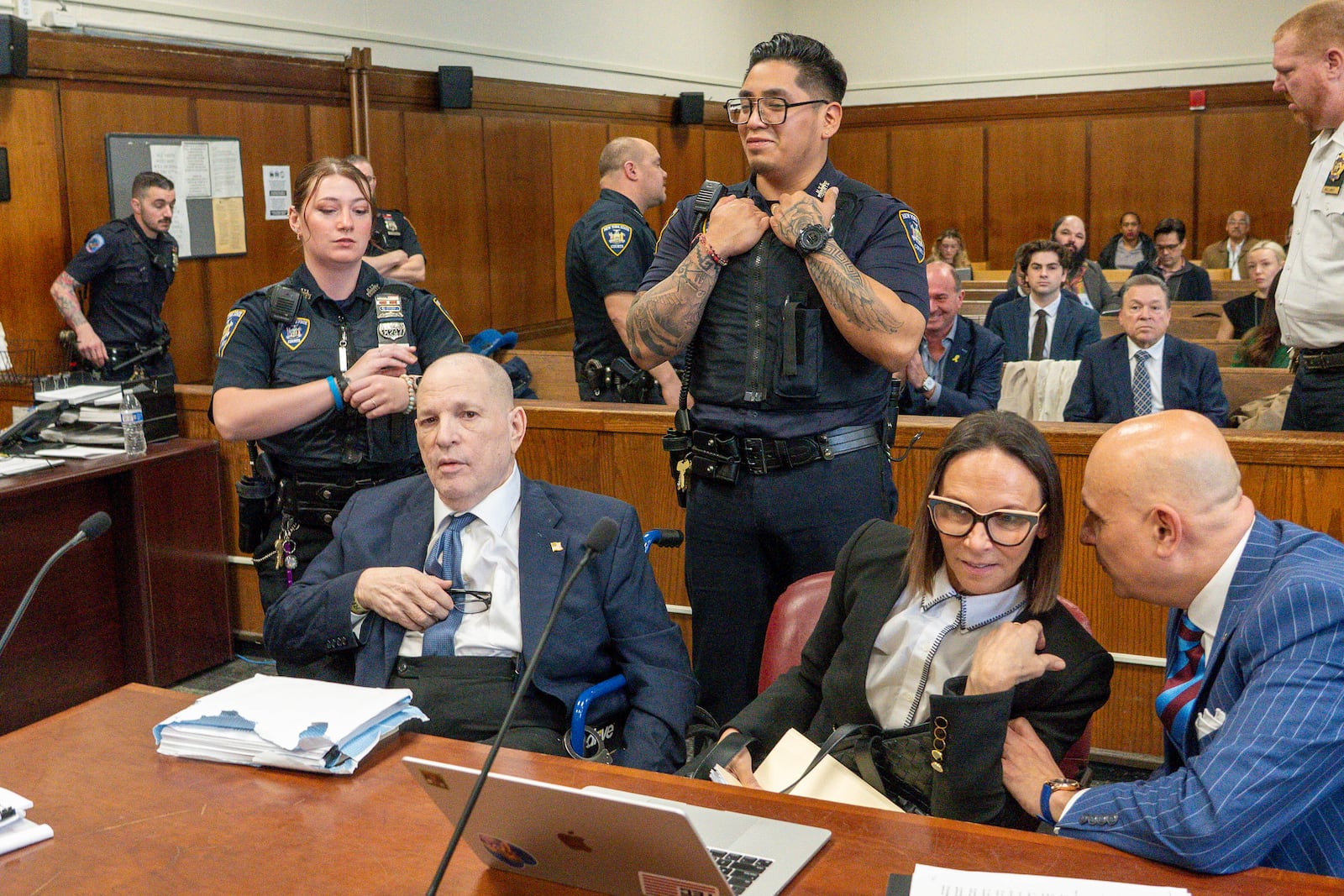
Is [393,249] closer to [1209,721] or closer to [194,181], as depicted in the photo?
[194,181]

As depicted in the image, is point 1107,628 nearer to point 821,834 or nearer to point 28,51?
point 821,834

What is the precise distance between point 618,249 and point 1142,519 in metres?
2.82

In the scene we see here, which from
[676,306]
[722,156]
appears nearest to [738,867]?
[676,306]

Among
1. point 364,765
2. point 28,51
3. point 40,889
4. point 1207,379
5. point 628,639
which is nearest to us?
point 40,889

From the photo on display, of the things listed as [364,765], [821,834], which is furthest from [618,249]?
[821,834]

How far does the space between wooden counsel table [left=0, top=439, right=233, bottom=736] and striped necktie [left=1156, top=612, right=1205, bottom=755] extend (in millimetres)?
3343

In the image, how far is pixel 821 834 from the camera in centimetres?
151

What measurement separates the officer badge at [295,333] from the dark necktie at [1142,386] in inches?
116

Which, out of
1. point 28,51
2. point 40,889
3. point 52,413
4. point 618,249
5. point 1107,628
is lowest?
point 1107,628

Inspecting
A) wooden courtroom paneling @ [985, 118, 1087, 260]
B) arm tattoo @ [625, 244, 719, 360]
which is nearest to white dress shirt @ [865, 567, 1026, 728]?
arm tattoo @ [625, 244, 719, 360]

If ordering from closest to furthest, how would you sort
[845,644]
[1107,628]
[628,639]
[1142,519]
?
1. [1142,519]
2. [845,644]
3. [628,639]
4. [1107,628]

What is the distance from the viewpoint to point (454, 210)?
8836 millimetres

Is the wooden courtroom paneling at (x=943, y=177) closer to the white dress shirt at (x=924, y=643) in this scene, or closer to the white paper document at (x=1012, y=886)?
the white dress shirt at (x=924, y=643)

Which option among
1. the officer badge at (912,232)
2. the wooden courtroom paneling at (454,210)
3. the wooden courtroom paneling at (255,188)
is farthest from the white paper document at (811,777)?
the wooden courtroom paneling at (454,210)
